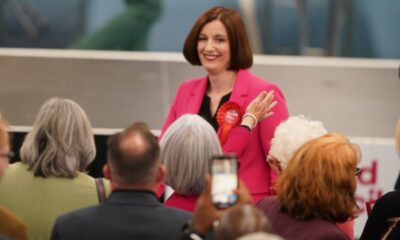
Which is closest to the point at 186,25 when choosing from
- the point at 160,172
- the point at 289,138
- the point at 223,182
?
the point at 289,138

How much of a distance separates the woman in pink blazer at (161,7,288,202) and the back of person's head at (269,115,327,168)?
44cm

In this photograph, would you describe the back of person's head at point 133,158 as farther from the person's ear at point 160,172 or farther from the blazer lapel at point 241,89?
the blazer lapel at point 241,89

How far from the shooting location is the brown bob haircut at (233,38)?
236 inches

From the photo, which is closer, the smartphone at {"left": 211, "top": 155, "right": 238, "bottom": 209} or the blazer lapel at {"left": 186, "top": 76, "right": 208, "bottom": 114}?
the smartphone at {"left": 211, "top": 155, "right": 238, "bottom": 209}

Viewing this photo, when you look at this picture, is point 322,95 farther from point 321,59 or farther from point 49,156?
point 49,156

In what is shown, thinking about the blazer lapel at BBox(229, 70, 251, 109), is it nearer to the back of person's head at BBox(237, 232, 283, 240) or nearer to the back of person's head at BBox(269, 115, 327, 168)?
the back of person's head at BBox(269, 115, 327, 168)

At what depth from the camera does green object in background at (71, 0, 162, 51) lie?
7.84 meters

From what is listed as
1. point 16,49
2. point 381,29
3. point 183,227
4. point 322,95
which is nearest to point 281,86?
point 322,95

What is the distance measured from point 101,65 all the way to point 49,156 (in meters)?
2.89

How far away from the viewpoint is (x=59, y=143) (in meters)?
5.07

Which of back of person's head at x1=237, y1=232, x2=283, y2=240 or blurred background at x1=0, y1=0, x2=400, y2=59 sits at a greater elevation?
blurred background at x1=0, y1=0, x2=400, y2=59

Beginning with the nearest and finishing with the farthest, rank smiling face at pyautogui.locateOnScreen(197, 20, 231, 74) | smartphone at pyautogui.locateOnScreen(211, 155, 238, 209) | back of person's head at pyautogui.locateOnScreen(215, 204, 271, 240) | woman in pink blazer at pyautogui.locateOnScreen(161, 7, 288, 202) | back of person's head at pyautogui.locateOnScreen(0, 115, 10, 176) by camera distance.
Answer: back of person's head at pyautogui.locateOnScreen(215, 204, 271, 240) < smartphone at pyautogui.locateOnScreen(211, 155, 238, 209) < back of person's head at pyautogui.locateOnScreen(0, 115, 10, 176) < woman in pink blazer at pyautogui.locateOnScreen(161, 7, 288, 202) < smiling face at pyautogui.locateOnScreen(197, 20, 231, 74)

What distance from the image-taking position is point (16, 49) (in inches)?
312

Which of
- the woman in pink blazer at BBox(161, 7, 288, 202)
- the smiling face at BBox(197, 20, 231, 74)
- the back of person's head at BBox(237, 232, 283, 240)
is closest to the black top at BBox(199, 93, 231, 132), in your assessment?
the woman in pink blazer at BBox(161, 7, 288, 202)
